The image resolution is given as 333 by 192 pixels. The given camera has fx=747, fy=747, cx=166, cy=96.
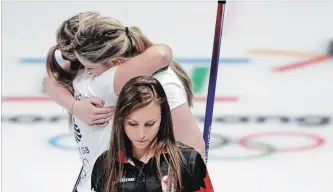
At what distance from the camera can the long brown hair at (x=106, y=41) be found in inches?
47.6

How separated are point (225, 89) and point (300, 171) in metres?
0.77

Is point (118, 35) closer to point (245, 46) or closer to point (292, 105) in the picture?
point (292, 105)

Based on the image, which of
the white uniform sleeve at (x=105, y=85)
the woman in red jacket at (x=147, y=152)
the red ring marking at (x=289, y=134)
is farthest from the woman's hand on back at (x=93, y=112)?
the red ring marking at (x=289, y=134)

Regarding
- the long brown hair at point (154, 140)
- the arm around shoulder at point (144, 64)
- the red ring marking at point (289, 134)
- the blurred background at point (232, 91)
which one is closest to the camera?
the long brown hair at point (154, 140)

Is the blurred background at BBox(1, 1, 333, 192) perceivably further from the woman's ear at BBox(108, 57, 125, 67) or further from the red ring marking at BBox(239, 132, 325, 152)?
the woman's ear at BBox(108, 57, 125, 67)

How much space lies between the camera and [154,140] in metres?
1.09

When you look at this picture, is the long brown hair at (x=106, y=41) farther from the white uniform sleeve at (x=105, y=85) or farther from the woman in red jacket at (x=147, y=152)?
the woman in red jacket at (x=147, y=152)

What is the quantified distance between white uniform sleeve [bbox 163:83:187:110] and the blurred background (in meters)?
0.17

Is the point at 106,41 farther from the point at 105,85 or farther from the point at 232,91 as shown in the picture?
the point at 232,91

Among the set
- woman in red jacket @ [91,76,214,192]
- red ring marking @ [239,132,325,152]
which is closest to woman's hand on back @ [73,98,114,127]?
woman in red jacket @ [91,76,214,192]

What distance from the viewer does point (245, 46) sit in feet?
11.4

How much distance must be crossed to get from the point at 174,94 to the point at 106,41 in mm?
145

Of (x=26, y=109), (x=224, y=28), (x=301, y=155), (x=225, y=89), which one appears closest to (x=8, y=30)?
(x=26, y=109)

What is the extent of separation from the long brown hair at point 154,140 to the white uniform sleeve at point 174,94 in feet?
0.50
